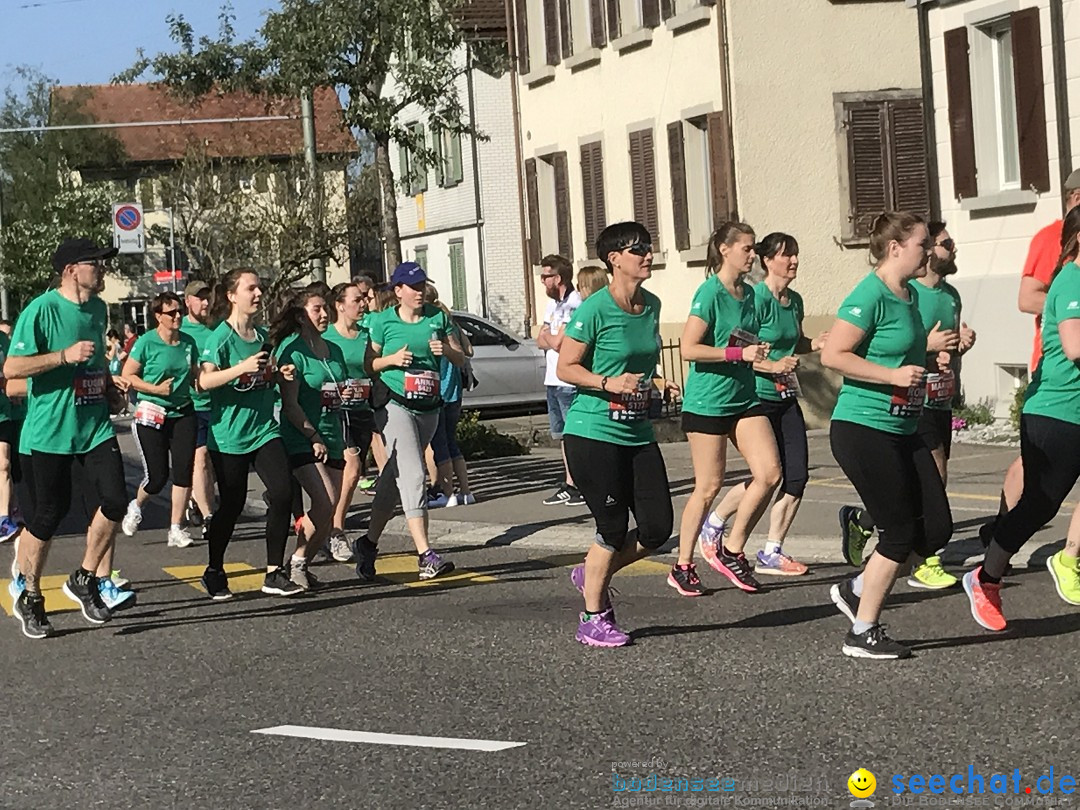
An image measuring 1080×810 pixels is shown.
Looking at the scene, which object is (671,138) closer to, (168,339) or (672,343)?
(672,343)

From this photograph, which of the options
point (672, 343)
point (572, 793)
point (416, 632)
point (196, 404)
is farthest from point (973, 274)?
point (572, 793)

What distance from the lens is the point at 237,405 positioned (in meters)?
11.0

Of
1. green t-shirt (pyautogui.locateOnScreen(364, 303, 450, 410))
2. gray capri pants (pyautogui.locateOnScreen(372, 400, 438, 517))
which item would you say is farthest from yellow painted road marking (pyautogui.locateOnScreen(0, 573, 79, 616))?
green t-shirt (pyautogui.locateOnScreen(364, 303, 450, 410))

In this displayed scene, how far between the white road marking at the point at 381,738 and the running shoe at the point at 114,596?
3.23 m

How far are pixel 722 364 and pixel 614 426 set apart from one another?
158 cm

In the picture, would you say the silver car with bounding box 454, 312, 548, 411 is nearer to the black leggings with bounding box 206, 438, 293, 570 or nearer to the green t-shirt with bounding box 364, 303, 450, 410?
the green t-shirt with bounding box 364, 303, 450, 410

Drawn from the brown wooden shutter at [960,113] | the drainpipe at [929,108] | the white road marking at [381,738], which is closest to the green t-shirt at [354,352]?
the white road marking at [381,738]

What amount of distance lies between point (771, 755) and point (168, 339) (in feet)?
26.5

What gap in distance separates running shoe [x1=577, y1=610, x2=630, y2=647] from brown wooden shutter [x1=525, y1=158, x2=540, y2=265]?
957 inches

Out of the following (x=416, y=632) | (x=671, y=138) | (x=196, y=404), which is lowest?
(x=416, y=632)

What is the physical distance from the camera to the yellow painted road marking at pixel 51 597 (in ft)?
37.2

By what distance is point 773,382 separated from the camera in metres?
11.0

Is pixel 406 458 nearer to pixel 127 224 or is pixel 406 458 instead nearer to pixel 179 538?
pixel 179 538

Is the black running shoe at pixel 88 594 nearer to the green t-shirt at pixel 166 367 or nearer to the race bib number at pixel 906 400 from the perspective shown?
the green t-shirt at pixel 166 367
